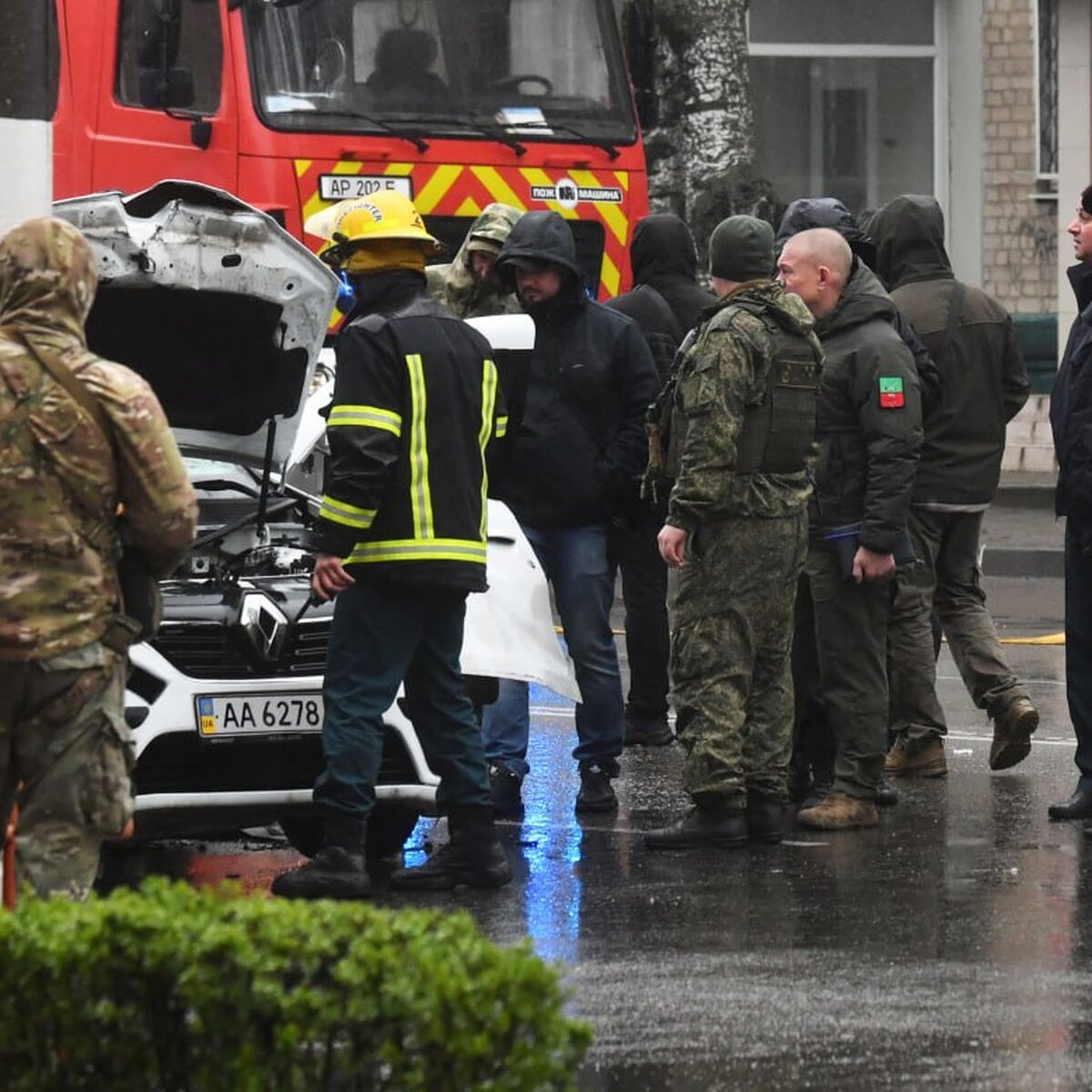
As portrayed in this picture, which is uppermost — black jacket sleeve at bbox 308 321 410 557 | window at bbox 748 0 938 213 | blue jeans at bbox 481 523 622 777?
window at bbox 748 0 938 213

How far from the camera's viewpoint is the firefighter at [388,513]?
7.11 metres

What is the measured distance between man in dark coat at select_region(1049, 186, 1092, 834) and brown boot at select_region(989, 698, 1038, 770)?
2.01 ft

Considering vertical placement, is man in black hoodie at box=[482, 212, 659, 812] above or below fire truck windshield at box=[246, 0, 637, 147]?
below

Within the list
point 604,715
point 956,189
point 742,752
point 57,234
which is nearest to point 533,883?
point 742,752

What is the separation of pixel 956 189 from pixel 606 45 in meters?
10.9

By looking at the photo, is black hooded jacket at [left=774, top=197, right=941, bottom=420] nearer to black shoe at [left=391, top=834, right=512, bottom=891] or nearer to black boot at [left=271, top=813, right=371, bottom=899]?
black shoe at [left=391, top=834, right=512, bottom=891]

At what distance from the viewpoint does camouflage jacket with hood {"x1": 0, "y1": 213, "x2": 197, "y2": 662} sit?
18.1ft

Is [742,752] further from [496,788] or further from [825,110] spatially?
[825,110]

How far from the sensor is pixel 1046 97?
2441 centimetres

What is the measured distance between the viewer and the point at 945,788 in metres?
9.24

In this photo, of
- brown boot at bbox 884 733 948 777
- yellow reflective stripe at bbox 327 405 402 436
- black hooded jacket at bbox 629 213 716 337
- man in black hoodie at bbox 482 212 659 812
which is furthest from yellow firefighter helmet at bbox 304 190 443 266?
brown boot at bbox 884 733 948 777

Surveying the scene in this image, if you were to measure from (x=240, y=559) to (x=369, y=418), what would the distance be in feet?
2.43

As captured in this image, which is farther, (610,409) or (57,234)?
(610,409)

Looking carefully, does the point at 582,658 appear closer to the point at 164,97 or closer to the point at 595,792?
the point at 595,792
